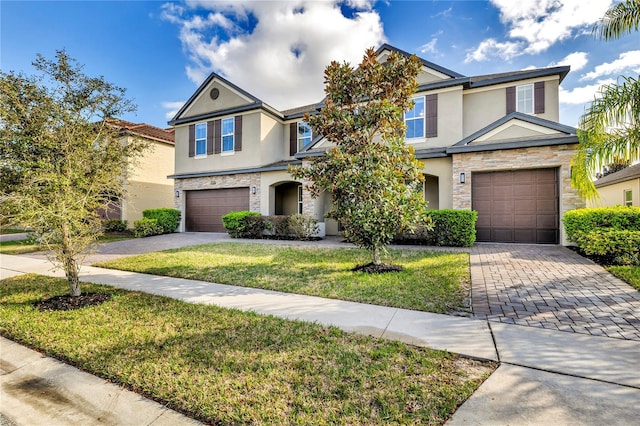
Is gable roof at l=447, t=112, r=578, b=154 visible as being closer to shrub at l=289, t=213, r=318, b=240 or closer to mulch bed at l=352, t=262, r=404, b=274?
shrub at l=289, t=213, r=318, b=240

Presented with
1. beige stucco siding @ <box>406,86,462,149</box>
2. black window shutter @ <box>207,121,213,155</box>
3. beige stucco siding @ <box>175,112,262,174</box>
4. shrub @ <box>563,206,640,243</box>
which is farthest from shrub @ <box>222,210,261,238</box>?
shrub @ <box>563,206,640,243</box>

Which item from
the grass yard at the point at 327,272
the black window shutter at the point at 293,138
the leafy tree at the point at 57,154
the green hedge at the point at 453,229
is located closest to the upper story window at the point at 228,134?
the black window shutter at the point at 293,138

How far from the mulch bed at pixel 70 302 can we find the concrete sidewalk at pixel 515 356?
1.22 meters

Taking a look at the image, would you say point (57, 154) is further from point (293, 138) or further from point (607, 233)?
point (293, 138)

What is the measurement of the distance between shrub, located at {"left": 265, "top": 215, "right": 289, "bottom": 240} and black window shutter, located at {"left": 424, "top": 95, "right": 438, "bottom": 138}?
756 centimetres

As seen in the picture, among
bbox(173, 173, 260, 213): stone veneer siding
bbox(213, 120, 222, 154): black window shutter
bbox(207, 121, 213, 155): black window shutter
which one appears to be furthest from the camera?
bbox(207, 121, 213, 155): black window shutter

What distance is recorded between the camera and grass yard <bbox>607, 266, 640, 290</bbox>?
18.7ft

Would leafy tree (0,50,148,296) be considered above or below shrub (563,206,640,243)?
above

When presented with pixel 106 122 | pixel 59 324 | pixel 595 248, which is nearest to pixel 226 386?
pixel 59 324

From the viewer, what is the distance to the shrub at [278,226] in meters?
14.4

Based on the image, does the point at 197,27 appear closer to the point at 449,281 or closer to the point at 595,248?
the point at 449,281

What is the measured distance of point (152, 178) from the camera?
20609 mm

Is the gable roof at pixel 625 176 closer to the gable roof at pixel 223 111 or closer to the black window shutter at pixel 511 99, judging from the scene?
the black window shutter at pixel 511 99

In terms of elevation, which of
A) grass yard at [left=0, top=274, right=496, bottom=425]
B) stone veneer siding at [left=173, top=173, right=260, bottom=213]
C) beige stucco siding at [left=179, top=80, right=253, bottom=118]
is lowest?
grass yard at [left=0, top=274, right=496, bottom=425]
